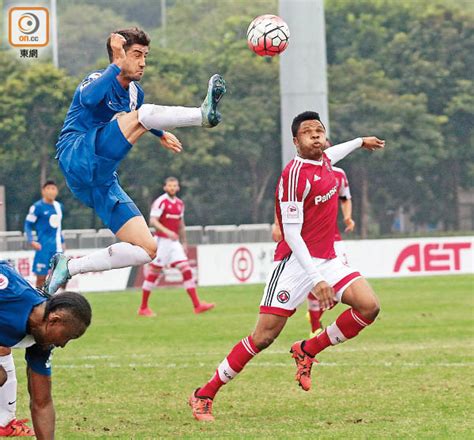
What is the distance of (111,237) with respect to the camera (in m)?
33.3

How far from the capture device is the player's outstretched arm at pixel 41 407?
7.39 metres

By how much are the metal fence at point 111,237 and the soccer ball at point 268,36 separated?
856 inches

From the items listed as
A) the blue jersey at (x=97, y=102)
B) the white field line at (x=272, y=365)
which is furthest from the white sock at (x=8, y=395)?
the white field line at (x=272, y=365)

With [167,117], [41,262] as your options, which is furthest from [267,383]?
[41,262]

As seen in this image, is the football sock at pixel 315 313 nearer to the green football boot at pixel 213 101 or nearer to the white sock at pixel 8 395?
the green football boot at pixel 213 101

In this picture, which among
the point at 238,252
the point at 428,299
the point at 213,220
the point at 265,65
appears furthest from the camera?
the point at 265,65

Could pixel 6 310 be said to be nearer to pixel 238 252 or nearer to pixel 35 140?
pixel 238 252

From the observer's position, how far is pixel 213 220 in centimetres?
4766

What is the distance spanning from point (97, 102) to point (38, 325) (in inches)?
110

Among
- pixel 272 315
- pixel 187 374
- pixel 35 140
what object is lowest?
pixel 187 374

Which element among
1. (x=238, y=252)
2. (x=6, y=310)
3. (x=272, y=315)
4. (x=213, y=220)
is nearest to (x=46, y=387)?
(x=6, y=310)

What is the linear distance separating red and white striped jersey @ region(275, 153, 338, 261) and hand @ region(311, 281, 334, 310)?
630mm

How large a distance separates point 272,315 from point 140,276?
20591 millimetres

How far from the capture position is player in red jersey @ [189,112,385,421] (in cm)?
941
